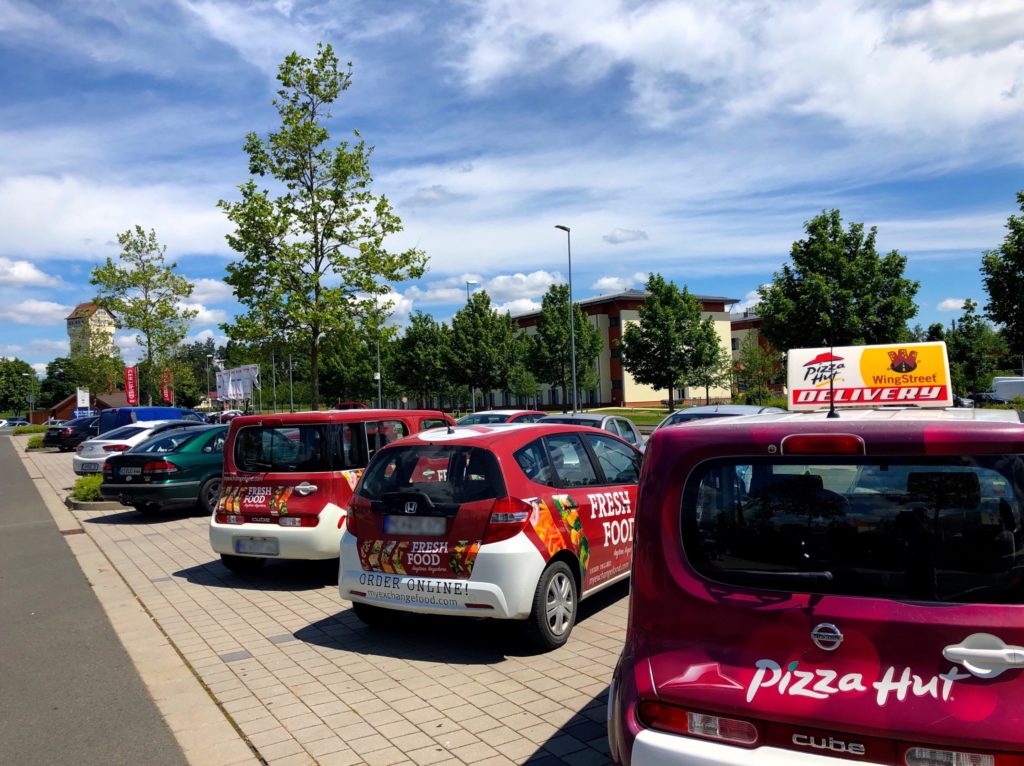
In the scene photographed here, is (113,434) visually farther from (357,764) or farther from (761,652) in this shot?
(761,652)

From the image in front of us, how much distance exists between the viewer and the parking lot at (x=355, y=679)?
4.33m

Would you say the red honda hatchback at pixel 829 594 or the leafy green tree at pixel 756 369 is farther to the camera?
the leafy green tree at pixel 756 369

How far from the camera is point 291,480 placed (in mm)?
7906

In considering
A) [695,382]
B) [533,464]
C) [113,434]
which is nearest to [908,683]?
[533,464]

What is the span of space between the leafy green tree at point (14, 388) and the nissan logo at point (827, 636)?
136 meters

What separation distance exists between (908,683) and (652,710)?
2.59 ft

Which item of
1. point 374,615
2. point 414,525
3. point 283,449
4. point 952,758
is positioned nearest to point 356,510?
point 414,525

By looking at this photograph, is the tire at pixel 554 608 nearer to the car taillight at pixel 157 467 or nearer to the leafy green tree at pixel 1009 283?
the car taillight at pixel 157 467

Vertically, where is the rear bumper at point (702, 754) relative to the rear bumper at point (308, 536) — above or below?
above

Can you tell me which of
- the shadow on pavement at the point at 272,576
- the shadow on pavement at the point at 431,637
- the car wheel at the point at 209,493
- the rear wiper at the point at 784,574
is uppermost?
the rear wiper at the point at 784,574

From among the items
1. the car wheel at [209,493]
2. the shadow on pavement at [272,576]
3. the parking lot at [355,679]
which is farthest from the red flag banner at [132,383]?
the parking lot at [355,679]

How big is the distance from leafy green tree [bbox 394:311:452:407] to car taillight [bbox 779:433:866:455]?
55832 mm

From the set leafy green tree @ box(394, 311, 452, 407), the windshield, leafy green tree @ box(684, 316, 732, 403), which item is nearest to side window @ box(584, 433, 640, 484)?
the windshield

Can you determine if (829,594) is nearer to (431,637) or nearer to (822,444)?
(822,444)
